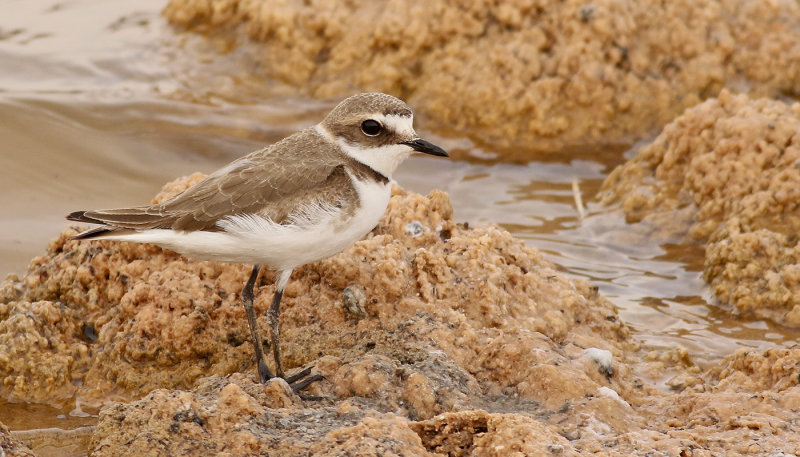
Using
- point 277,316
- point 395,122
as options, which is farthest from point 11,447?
point 395,122

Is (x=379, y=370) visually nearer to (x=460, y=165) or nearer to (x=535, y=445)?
(x=535, y=445)

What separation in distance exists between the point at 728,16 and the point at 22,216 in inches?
284

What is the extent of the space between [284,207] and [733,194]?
158 inches

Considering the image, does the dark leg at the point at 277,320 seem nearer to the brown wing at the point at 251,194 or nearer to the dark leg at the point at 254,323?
the dark leg at the point at 254,323

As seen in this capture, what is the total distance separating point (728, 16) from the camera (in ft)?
31.8

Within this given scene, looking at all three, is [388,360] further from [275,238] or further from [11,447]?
[11,447]

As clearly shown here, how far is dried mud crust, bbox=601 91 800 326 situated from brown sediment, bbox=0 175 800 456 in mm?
1147

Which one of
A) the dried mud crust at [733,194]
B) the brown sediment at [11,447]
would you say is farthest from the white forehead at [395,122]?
the dried mud crust at [733,194]

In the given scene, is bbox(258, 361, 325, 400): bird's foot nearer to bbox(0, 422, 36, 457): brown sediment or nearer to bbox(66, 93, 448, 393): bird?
bbox(66, 93, 448, 393): bird

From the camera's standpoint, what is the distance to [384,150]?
5504 mm

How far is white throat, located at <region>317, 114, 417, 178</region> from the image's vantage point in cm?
549

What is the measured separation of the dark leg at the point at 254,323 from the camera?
4942mm

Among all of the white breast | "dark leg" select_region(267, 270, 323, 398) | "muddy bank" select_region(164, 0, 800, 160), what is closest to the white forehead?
the white breast

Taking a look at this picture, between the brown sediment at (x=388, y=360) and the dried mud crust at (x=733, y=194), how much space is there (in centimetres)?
115
